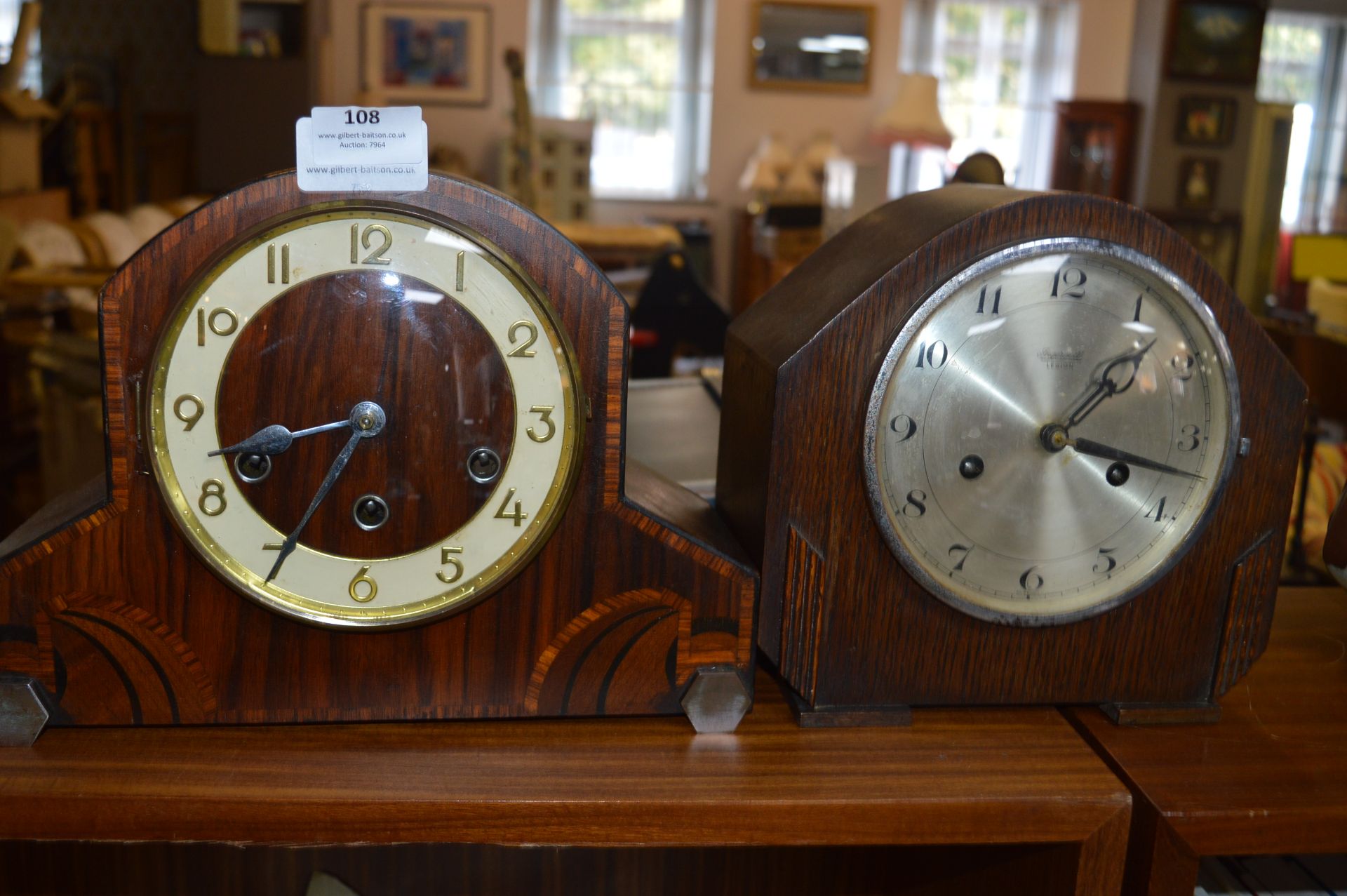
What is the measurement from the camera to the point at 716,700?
872 millimetres

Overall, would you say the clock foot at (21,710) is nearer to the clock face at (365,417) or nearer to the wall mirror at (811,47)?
the clock face at (365,417)

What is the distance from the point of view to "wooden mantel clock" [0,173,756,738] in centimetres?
77

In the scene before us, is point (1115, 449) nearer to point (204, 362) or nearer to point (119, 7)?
point (204, 362)

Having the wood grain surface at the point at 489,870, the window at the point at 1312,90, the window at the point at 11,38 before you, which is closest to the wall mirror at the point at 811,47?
the window at the point at 1312,90

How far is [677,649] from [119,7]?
8.51 metres

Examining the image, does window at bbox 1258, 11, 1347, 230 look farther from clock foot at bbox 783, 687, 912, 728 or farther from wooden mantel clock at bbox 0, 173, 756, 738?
wooden mantel clock at bbox 0, 173, 756, 738

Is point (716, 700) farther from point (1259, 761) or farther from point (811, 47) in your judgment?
point (811, 47)

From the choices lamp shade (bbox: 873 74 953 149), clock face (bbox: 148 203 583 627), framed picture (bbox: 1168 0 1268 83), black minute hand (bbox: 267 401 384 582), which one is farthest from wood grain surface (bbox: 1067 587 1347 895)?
framed picture (bbox: 1168 0 1268 83)

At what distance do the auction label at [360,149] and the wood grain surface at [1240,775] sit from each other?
2.12 ft

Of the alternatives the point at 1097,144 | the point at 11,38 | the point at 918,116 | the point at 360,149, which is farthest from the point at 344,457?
the point at 11,38

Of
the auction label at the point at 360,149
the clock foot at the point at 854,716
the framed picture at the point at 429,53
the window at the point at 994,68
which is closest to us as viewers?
the auction label at the point at 360,149

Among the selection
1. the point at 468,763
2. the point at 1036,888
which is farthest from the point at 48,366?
the point at 1036,888

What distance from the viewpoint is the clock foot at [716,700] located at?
2.85 feet

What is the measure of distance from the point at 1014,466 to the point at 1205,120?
298 inches
